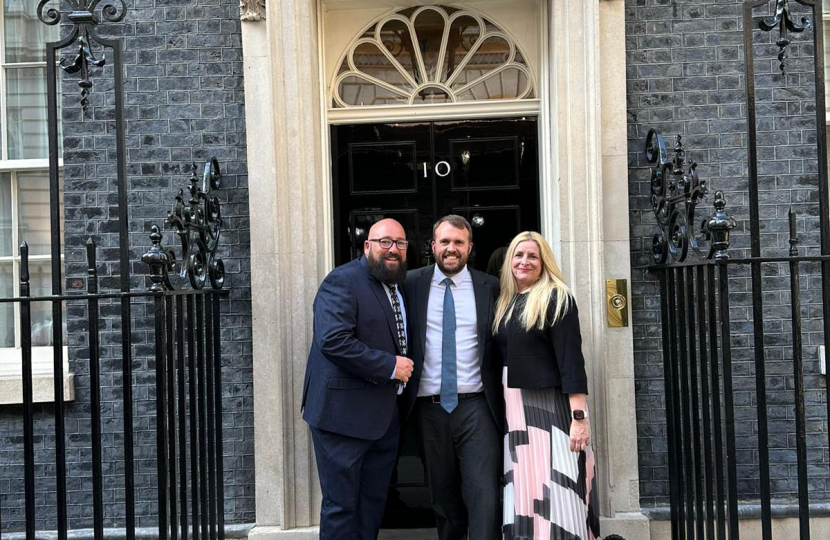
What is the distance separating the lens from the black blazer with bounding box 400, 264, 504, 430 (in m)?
4.33

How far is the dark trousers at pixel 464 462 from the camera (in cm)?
429

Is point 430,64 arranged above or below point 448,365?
above

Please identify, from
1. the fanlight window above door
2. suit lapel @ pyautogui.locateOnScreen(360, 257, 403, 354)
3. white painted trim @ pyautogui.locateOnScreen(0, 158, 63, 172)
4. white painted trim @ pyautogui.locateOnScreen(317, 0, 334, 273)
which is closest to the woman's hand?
suit lapel @ pyautogui.locateOnScreen(360, 257, 403, 354)

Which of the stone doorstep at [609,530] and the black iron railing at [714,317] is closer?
the black iron railing at [714,317]

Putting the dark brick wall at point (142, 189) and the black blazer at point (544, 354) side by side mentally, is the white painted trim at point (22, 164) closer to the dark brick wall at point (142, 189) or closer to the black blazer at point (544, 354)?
the dark brick wall at point (142, 189)

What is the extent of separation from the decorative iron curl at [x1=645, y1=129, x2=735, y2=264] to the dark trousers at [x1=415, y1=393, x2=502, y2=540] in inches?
53.2

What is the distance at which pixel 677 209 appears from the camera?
453cm

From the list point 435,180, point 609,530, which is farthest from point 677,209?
point 609,530

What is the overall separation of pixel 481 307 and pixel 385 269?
55 centimetres

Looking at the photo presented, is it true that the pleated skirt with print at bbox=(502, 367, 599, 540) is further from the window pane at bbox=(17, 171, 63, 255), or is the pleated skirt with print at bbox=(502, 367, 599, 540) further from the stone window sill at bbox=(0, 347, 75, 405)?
the window pane at bbox=(17, 171, 63, 255)

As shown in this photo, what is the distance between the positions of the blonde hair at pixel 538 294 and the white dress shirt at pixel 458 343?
147 mm

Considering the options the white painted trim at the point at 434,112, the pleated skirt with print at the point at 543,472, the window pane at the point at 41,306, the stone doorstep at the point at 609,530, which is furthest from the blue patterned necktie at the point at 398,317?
the window pane at the point at 41,306

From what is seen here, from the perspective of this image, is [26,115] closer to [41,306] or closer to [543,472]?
[41,306]

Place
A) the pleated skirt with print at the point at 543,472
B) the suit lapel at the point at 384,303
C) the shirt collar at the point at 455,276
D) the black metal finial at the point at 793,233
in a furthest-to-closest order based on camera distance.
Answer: the shirt collar at the point at 455,276, the suit lapel at the point at 384,303, the pleated skirt with print at the point at 543,472, the black metal finial at the point at 793,233
